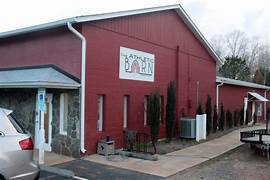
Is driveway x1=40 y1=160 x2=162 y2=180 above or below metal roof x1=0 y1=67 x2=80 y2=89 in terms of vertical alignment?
below

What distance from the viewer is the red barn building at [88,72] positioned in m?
11.4

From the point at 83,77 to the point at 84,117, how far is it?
134 centimetres

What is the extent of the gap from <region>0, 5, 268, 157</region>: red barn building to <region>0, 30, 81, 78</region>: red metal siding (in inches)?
1.3

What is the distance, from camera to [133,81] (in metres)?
13.9

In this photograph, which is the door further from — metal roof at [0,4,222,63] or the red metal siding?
metal roof at [0,4,222,63]

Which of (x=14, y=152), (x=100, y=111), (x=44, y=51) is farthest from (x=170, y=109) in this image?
(x=14, y=152)

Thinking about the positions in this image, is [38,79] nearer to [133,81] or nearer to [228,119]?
[133,81]

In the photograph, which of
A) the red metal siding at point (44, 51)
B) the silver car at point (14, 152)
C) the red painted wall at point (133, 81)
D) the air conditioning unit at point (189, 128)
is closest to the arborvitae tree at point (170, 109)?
the red painted wall at point (133, 81)

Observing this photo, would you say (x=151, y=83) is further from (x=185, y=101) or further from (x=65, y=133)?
(x=65, y=133)

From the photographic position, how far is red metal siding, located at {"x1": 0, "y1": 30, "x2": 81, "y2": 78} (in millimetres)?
11688

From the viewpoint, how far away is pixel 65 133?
11727 mm

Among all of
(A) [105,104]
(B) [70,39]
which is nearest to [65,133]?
(A) [105,104]

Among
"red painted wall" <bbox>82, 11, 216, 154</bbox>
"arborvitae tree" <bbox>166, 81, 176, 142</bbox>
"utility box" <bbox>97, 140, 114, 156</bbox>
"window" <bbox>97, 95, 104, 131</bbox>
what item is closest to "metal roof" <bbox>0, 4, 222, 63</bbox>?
"red painted wall" <bbox>82, 11, 216, 154</bbox>

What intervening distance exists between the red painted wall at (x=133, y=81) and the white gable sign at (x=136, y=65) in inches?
8.5
